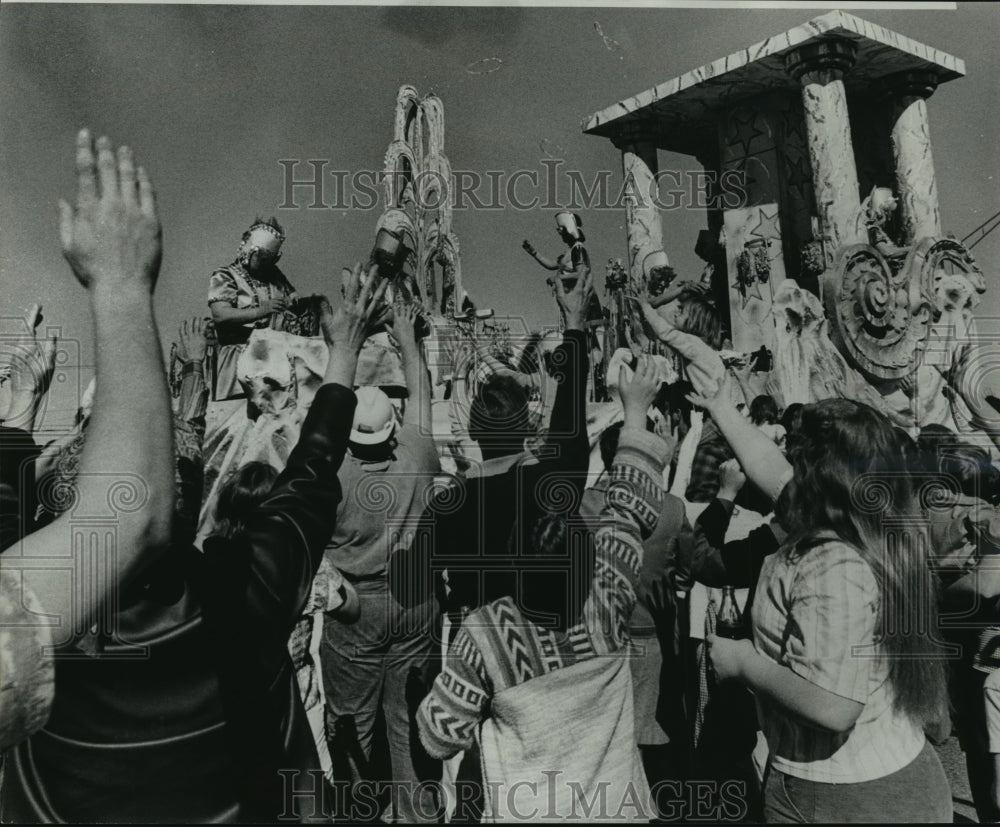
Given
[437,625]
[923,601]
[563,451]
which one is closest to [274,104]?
[563,451]

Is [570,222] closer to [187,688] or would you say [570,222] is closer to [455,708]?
[455,708]

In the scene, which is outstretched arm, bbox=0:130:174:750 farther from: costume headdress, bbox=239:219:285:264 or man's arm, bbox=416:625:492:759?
costume headdress, bbox=239:219:285:264

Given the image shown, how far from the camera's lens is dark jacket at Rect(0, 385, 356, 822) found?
260 cm

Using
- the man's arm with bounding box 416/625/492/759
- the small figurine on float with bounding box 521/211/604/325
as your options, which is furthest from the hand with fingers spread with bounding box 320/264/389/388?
the man's arm with bounding box 416/625/492/759

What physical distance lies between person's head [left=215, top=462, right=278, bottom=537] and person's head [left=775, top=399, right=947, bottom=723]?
5.06 feet

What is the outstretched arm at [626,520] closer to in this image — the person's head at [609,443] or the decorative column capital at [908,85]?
the person's head at [609,443]

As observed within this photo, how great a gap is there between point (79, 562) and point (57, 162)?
4.57 ft

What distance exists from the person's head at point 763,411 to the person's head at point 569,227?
786 mm

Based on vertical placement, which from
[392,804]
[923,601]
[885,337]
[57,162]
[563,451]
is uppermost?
[57,162]

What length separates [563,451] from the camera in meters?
3.12

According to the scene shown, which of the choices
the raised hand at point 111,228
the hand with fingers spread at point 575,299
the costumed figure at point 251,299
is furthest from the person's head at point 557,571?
the raised hand at point 111,228

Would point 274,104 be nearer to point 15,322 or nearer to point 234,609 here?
point 15,322

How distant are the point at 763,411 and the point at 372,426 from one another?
1.29m

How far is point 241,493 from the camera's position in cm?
304
